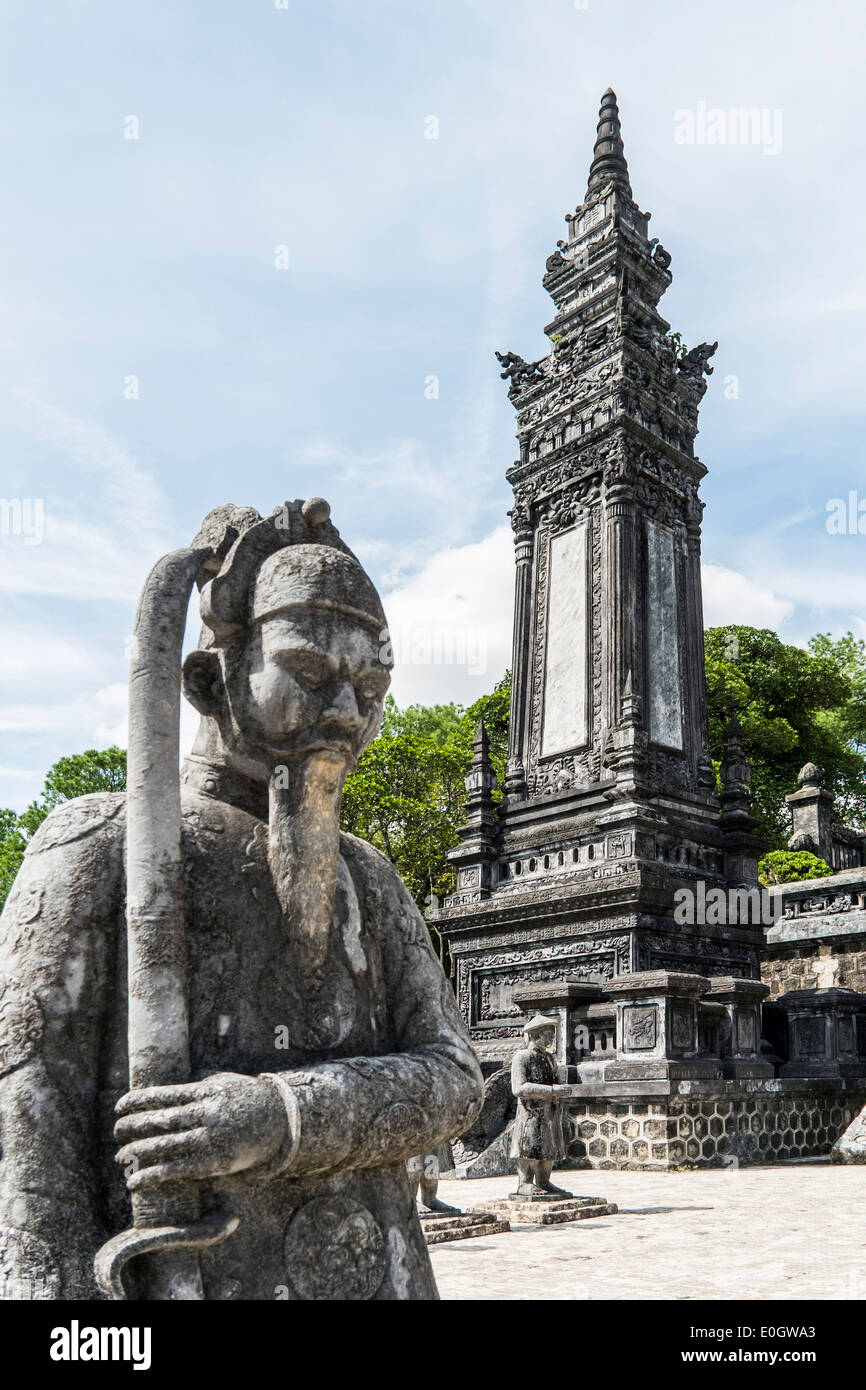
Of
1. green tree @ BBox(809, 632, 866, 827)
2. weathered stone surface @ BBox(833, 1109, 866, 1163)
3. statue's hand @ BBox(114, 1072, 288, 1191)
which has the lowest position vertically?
weathered stone surface @ BBox(833, 1109, 866, 1163)

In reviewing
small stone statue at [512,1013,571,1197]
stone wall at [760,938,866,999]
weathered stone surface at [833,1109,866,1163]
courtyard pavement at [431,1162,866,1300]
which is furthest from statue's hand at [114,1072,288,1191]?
stone wall at [760,938,866,999]

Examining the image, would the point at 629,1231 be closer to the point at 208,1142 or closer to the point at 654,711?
the point at 208,1142

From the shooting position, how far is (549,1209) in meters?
9.15

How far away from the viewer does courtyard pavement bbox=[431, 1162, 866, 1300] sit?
19.6ft

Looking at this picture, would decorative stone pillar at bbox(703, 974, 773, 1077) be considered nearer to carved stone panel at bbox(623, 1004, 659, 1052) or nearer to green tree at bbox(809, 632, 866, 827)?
carved stone panel at bbox(623, 1004, 659, 1052)

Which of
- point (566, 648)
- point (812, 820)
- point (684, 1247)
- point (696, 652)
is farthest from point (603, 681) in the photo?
point (684, 1247)

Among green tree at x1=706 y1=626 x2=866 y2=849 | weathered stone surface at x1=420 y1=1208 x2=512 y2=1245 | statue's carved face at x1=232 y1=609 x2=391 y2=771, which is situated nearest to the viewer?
statue's carved face at x1=232 y1=609 x2=391 y2=771

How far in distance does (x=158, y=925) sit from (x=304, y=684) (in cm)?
56

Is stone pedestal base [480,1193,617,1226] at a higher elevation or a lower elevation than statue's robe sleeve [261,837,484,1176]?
lower

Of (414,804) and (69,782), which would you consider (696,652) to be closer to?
(414,804)

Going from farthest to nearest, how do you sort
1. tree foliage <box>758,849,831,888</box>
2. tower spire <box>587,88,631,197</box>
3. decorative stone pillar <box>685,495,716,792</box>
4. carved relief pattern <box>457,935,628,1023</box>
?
tree foliage <box>758,849,831,888</box>
tower spire <box>587,88,631,197</box>
decorative stone pillar <box>685,495,716,792</box>
carved relief pattern <box>457,935,628,1023</box>

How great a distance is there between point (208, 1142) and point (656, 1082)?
11109 mm

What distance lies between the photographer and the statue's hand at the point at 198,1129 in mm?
1892

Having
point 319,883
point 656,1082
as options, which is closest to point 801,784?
point 656,1082
